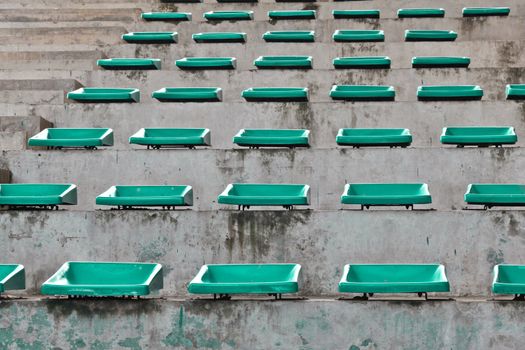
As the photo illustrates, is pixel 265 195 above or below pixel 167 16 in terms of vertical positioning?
below

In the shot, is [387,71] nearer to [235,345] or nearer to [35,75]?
[35,75]

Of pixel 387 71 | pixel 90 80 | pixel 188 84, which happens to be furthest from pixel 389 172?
pixel 90 80

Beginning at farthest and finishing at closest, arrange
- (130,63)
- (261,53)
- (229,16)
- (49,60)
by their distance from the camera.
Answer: (229,16), (261,53), (49,60), (130,63)

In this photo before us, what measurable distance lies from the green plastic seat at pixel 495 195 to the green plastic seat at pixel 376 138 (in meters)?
0.75

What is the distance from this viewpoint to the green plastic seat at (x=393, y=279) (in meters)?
4.39

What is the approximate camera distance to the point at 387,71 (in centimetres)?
790

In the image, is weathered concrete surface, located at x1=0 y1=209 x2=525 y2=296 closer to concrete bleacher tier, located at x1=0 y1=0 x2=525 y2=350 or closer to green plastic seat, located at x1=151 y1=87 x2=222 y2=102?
concrete bleacher tier, located at x1=0 y1=0 x2=525 y2=350

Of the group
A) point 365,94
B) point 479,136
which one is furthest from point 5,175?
point 479,136

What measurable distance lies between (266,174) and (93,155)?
111 cm

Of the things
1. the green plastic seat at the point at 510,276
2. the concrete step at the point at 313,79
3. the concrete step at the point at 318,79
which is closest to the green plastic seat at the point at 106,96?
the concrete step at the point at 313,79

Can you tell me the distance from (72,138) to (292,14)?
3837mm

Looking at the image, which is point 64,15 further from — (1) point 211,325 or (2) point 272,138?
(1) point 211,325

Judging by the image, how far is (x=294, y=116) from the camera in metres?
7.07

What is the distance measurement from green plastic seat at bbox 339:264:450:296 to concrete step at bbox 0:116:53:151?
2.97 metres
